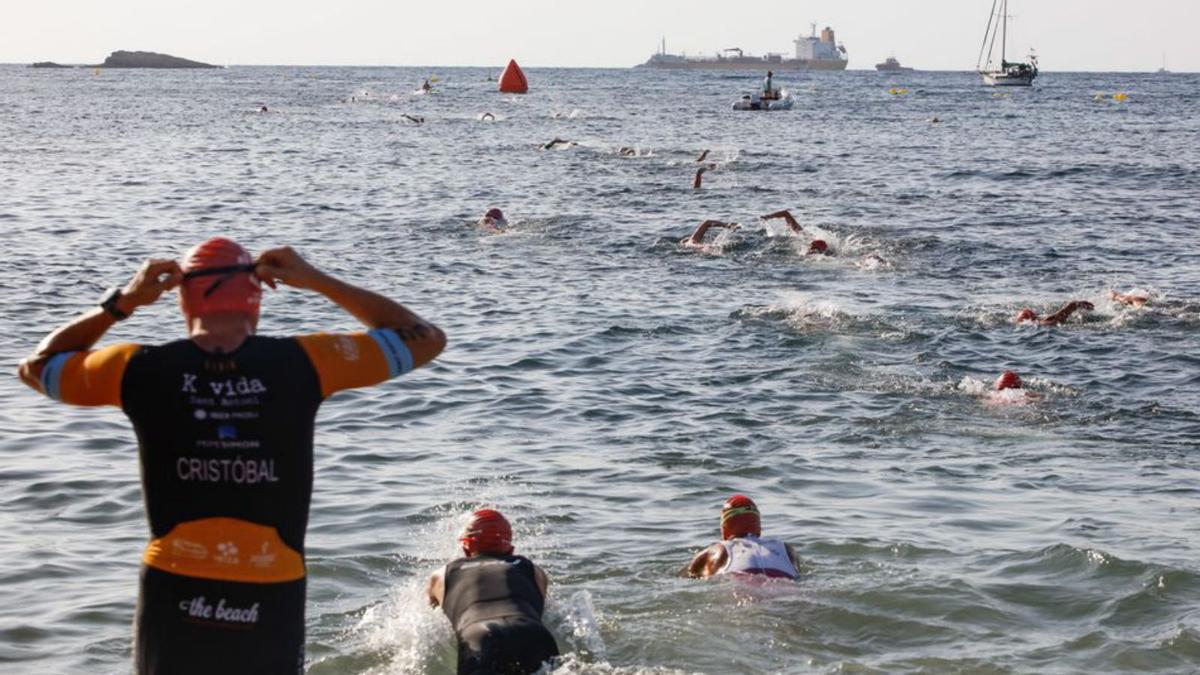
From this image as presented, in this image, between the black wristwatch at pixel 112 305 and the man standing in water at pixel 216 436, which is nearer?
the man standing in water at pixel 216 436

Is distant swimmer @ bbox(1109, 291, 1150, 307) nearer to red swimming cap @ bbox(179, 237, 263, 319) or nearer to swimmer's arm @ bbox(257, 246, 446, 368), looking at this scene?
swimmer's arm @ bbox(257, 246, 446, 368)


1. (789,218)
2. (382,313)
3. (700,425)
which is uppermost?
(382,313)

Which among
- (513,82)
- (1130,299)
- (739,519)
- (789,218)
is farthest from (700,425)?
(513,82)

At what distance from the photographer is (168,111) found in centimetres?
→ 7719

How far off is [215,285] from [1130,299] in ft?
56.7

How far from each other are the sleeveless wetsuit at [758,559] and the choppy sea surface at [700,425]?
0.47ft

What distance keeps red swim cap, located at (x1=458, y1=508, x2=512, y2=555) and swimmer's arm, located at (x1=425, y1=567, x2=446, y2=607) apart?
263mm

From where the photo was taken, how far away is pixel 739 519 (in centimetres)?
977

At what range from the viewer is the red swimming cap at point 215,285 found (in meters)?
4.39

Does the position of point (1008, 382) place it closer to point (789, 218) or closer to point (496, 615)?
point (496, 615)

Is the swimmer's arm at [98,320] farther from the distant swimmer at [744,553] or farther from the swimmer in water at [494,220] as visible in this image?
the swimmer in water at [494,220]

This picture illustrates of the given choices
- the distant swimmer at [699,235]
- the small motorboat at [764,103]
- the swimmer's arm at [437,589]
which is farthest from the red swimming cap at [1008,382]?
the small motorboat at [764,103]

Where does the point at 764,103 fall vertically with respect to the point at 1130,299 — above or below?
above

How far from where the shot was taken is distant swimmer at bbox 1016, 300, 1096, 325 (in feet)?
61.5
